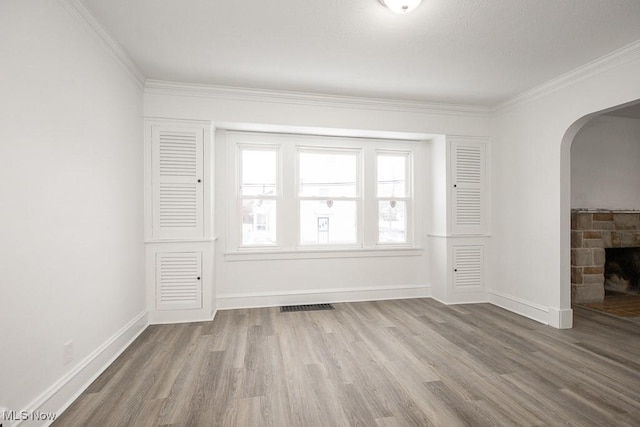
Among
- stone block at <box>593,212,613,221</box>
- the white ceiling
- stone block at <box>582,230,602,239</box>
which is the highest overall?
the white ceiling

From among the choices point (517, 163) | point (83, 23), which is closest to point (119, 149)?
point (83, 23)

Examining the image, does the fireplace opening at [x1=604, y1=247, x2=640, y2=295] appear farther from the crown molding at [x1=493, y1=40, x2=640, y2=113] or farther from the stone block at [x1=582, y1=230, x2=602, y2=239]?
the crown molding at [x1=493, y1=40, x2=640, y2=113]

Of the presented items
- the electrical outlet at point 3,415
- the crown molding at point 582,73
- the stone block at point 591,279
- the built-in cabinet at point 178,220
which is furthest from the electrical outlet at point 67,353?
the stone block at point 591,279

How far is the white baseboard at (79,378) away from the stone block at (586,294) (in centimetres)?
541

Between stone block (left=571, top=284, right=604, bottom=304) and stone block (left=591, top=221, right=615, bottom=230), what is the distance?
81 centimetres

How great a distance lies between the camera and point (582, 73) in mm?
3080

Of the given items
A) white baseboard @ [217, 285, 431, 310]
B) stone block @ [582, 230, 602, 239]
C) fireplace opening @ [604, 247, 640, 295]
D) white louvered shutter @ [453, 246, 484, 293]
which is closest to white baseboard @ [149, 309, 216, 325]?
white baseboard @ [217, 285, 431, 310]

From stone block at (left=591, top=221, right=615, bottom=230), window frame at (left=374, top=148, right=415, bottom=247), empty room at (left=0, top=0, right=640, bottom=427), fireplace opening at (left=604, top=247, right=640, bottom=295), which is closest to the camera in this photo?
empty room at (left=0, top=0, right=640, bottom=427)

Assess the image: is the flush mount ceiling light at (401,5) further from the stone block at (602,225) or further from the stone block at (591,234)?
the stone block at (602,225)

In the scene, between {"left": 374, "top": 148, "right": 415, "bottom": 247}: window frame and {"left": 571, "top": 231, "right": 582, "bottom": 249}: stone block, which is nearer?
{"left": 571, "top": 231, "right": 582, "bottom": 249}: stone block

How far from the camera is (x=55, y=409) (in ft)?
6.14

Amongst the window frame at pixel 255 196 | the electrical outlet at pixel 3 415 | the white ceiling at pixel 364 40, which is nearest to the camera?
the electrical outlet at pixel 3 415

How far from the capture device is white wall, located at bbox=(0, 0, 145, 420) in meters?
1.56

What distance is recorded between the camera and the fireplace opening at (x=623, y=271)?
4.81 m
